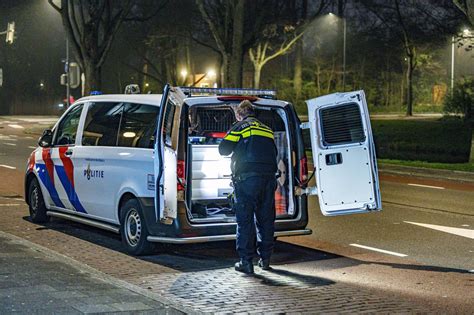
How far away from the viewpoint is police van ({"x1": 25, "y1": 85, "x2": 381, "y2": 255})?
8.71 meters

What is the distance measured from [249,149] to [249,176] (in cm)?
27

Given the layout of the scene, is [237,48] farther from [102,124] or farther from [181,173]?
[181,173]

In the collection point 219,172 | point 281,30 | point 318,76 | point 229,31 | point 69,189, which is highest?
point 281,30

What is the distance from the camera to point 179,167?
870 centimetres

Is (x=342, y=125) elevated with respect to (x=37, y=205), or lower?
elevated

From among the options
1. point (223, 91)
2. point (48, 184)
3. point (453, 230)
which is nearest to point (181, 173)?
point (223, 91)

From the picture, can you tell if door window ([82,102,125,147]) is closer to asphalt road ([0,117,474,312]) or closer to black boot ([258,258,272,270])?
black boot ([258,258,272,270])

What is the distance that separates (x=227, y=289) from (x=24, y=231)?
4.30 metres

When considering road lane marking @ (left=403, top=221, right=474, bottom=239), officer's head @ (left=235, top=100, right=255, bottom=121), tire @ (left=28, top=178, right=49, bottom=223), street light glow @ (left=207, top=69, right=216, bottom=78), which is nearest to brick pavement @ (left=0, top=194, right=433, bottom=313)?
tire @ (left=28, top=178, right=49, bottom=223)

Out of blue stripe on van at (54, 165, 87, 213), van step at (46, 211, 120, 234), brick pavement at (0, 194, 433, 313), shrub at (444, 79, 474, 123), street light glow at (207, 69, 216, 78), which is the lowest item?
brick pavement at (0, 194, 433, 313)

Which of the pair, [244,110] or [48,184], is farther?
[48,184]

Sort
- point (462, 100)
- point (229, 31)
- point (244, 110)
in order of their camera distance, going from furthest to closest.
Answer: point (462, 100)
point (229, 31)
point (244, 110)

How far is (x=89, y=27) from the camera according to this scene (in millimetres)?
34688

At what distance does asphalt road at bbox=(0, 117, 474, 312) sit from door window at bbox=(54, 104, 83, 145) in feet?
10.5
